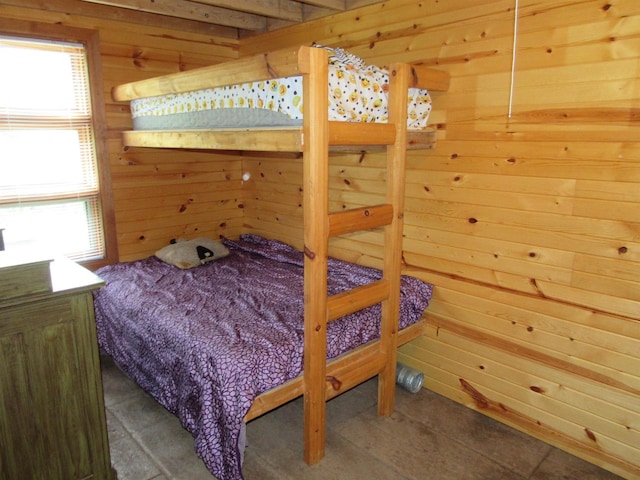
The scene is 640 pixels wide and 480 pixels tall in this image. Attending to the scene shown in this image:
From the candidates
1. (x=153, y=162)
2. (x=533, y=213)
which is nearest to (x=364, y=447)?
(x=533, y=213)

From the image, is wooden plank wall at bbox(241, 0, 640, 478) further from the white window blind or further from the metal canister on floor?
the white window blind

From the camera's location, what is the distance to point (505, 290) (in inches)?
96.6

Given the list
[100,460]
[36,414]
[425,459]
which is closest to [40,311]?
[36,414]

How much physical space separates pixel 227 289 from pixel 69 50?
5.99ft

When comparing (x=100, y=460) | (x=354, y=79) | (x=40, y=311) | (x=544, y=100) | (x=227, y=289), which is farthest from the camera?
(x=227, y=289)

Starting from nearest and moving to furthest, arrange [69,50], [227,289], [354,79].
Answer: [354,79] < [227,289] < [69,50]

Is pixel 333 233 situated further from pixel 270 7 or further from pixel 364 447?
pixel 270 7

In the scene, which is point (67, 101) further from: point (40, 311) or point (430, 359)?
point (430, 359)

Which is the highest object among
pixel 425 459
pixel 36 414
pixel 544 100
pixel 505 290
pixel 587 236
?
pixel 544 100

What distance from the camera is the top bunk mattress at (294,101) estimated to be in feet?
6.43

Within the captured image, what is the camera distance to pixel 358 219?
2117 mm

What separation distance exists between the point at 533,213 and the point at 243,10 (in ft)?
6.62

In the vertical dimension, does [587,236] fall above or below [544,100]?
below

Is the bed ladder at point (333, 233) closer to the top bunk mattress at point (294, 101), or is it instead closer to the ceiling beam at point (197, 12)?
the top bunk mattress at point (294, 101)
